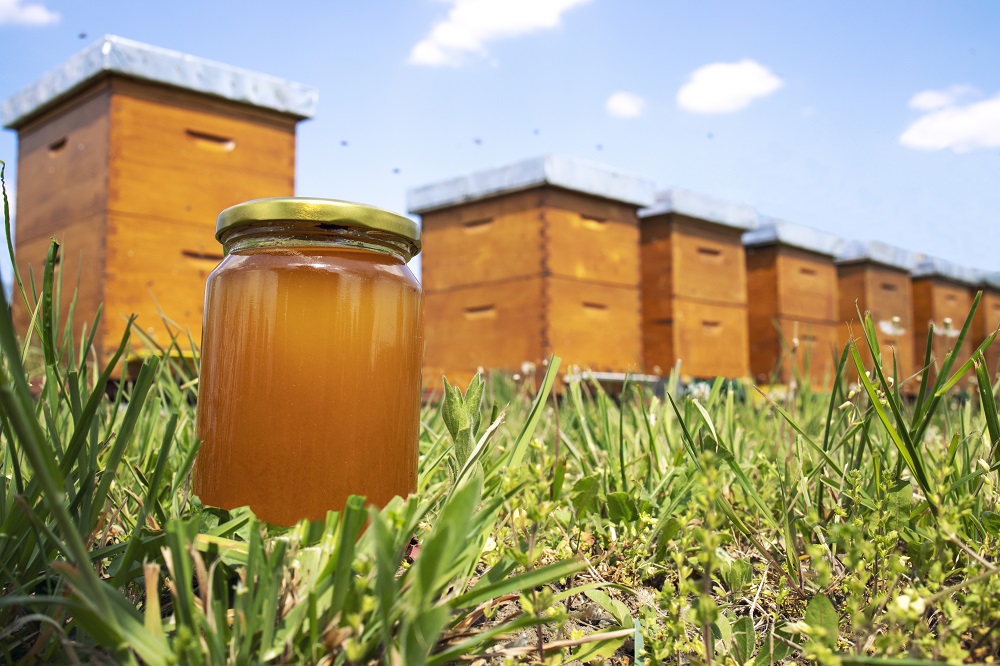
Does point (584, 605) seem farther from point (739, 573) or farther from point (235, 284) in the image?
point (235, 284)

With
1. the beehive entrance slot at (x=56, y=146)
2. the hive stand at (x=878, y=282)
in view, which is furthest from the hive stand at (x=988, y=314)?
the beehive entrance slot at (x=56, y=146)

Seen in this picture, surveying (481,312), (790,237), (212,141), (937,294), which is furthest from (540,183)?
(937,294)

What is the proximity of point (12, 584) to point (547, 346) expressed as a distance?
277cm

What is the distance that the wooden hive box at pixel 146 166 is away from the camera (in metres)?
2.36

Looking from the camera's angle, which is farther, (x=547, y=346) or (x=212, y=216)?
(x=547, y=346)

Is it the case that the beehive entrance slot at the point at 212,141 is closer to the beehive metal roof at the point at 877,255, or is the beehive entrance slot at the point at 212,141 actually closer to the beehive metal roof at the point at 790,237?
the beehive metal roof at the point at 790,237

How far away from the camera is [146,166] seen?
2.42 meters

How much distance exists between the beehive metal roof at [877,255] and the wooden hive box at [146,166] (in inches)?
155

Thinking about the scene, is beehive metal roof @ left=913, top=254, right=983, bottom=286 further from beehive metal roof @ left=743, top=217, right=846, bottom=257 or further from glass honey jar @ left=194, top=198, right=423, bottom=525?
glass honey jar @ left=194, top=198, right=423, bottom=525

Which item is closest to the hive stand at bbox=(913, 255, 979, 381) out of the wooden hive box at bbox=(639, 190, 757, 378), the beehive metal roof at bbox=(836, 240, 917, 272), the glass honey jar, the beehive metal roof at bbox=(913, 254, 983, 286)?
the beehive metal roof at bbox=(913, 254, 983, 286)

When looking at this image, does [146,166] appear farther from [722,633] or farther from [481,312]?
[722,633]

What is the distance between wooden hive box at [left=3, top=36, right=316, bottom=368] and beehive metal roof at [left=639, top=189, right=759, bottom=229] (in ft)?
6.34

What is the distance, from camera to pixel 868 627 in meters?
0.49

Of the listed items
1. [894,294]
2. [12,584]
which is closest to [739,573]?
[12,584]
